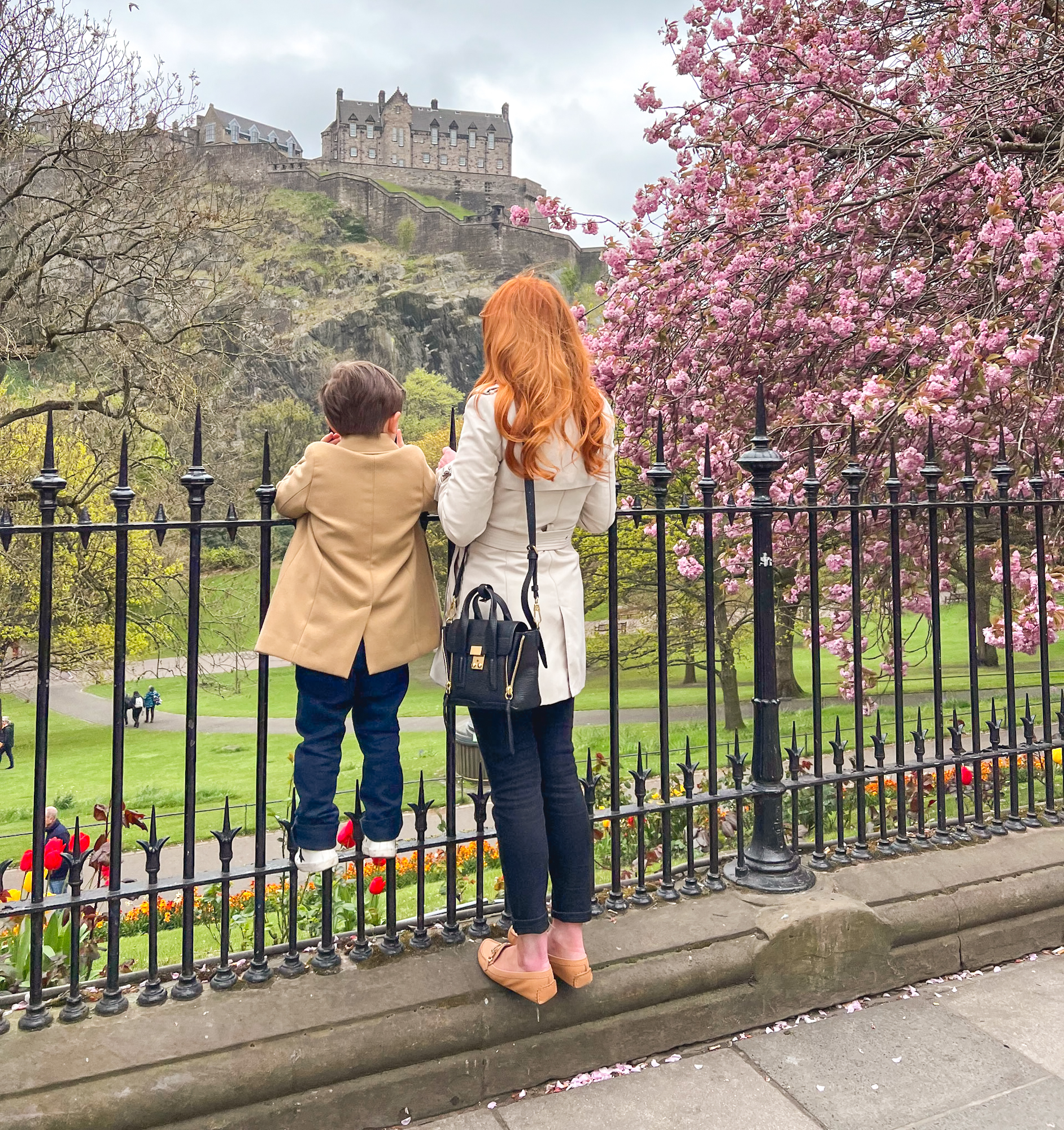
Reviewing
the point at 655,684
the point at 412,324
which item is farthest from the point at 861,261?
the point at 412,324

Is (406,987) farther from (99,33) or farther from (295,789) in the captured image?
(99,33)

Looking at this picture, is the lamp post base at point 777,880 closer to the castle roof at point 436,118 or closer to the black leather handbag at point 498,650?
the black leather handbag at point 498,650

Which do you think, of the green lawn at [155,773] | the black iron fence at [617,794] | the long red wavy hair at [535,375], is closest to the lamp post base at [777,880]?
the black iron fence at [617,794]

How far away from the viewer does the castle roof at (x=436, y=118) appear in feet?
276

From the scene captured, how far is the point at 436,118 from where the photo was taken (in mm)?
85750

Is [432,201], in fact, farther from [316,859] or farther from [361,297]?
[316,859]

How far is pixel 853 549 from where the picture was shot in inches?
123

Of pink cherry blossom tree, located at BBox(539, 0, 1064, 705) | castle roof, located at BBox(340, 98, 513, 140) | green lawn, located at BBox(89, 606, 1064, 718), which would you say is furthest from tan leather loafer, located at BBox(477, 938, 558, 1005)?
castle roof, located at BBox(340, 98, 513, 140)

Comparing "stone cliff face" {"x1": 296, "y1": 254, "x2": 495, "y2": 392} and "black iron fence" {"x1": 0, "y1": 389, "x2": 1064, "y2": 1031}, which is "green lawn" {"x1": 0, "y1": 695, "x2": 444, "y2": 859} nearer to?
"black iron fence" {"x1": 0, "y1": 389, "x2": 1064, "y2": 1031}

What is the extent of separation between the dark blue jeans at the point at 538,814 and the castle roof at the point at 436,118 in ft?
305

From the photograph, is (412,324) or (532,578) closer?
(532,578)

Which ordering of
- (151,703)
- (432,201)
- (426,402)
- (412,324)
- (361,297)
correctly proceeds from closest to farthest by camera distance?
(151,703) → (426,402) → (361,297) → (412,324) → (432,201)

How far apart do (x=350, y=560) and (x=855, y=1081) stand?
183 cm

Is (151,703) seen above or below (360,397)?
below
